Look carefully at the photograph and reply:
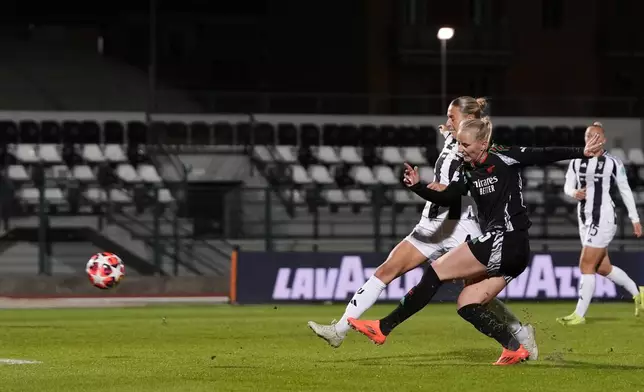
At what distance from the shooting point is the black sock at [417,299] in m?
10.8

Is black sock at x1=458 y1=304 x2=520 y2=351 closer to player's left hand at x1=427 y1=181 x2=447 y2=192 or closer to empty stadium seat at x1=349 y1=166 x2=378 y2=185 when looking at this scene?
player's left hand at x1=427 y1=181 x2=447 y2=192

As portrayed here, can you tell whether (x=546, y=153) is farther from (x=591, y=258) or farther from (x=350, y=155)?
(x=350, y=155)

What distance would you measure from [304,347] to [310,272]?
31.7 feet

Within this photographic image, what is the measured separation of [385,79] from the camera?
48.2 meters

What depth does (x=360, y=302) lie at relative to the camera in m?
11.5

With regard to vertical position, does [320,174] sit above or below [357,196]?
above

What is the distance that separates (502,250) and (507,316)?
3.52 ft

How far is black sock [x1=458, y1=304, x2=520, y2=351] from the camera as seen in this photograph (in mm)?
10562

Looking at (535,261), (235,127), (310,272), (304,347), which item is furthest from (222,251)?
(304,347)

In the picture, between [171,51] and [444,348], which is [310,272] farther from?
[171,51]

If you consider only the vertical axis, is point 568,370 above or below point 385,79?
below

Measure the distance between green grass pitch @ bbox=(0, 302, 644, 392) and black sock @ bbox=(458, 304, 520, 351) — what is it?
29 cm

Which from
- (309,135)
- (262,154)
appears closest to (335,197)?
(262,154)

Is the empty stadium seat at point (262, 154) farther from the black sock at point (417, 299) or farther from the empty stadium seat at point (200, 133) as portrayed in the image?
the black sock at point (417, 299)
